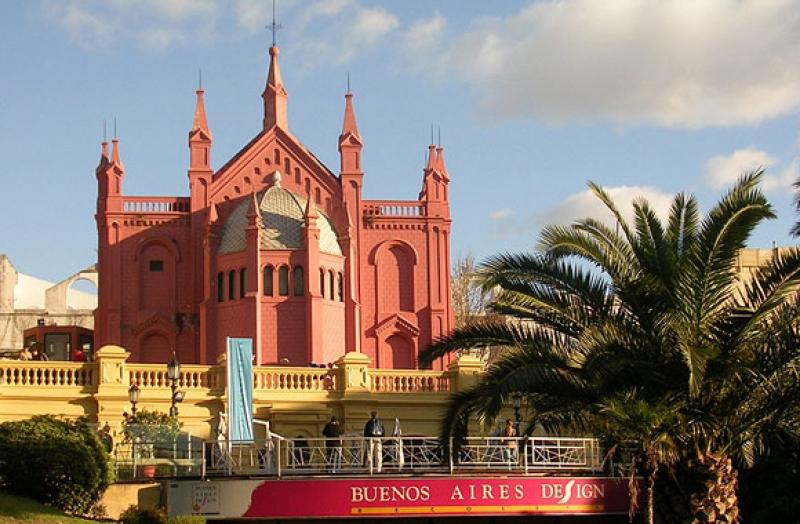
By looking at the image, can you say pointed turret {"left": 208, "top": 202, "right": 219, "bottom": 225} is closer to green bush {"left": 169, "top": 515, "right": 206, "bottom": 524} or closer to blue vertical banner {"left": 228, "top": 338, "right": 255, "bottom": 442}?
blue vertical banner {"left": 228, "top": 338, "right": 255, "bottom": 442}

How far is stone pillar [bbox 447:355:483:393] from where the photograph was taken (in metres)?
44.5

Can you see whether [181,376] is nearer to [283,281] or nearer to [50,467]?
[50,467]

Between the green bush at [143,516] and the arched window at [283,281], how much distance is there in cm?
2866

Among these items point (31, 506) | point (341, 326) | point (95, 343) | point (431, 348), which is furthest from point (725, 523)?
point (95, 343)

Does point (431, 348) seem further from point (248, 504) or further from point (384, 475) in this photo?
point (248, 504)

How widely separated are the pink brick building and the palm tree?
3053 cm

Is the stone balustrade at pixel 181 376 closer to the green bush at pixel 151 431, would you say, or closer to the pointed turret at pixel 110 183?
the green bush at pixel 151 431

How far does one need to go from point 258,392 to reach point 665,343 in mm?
18853

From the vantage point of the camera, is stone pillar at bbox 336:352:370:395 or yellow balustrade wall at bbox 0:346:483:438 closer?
yellow balustrade wall at bbox 0:346:483:438

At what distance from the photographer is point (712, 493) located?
88.8ft

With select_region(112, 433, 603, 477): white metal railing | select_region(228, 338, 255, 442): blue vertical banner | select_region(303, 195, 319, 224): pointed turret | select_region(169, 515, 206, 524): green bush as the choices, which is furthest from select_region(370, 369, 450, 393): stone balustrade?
select_region(169, 515, 206, 524): green bush

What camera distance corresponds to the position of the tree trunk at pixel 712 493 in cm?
2709

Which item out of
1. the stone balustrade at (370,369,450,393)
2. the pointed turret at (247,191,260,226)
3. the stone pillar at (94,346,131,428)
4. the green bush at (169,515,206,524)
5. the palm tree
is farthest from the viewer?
the pointed turret at (247,191,260,226)

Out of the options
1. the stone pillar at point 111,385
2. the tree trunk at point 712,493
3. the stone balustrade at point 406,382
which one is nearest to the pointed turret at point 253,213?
the stone balustrade at point 406,382
